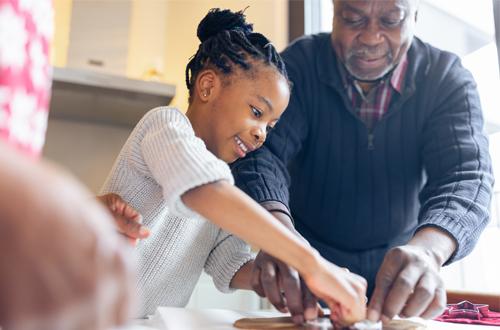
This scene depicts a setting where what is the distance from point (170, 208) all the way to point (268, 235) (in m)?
0.15

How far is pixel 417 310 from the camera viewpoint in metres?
0.69

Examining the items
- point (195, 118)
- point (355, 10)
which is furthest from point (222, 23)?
point (355, 10)

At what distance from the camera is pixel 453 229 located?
858mm

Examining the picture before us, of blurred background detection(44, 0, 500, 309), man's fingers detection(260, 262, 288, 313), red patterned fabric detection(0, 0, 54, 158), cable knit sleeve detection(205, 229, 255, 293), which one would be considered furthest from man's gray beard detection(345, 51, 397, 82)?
red patterned fabric detection(0, 0, 54, 158)

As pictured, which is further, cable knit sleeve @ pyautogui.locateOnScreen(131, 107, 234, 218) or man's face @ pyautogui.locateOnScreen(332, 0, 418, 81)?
man's face @ pyautogui.locateOnScreen(332, 0, 418, 81)

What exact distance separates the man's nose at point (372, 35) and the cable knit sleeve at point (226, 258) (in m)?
0.61

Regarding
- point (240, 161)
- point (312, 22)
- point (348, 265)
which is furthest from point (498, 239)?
point (312, 22)

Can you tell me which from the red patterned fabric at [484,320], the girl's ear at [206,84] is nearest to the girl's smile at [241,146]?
the girl's ear at [206,84]

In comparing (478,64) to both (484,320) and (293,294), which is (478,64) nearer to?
(484,320)

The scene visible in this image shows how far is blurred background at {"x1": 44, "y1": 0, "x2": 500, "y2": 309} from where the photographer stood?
1.43 m

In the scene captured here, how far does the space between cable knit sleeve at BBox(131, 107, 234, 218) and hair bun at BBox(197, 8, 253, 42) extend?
39cm

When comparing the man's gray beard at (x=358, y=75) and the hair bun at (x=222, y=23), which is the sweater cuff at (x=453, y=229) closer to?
the man's gray beard at (x=358, y=75)

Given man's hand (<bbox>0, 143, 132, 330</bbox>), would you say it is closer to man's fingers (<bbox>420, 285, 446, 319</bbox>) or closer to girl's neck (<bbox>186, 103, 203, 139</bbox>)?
man's fingers (<bbox>420, 285, 446, 319</bbox>)

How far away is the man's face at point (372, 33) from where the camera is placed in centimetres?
110
